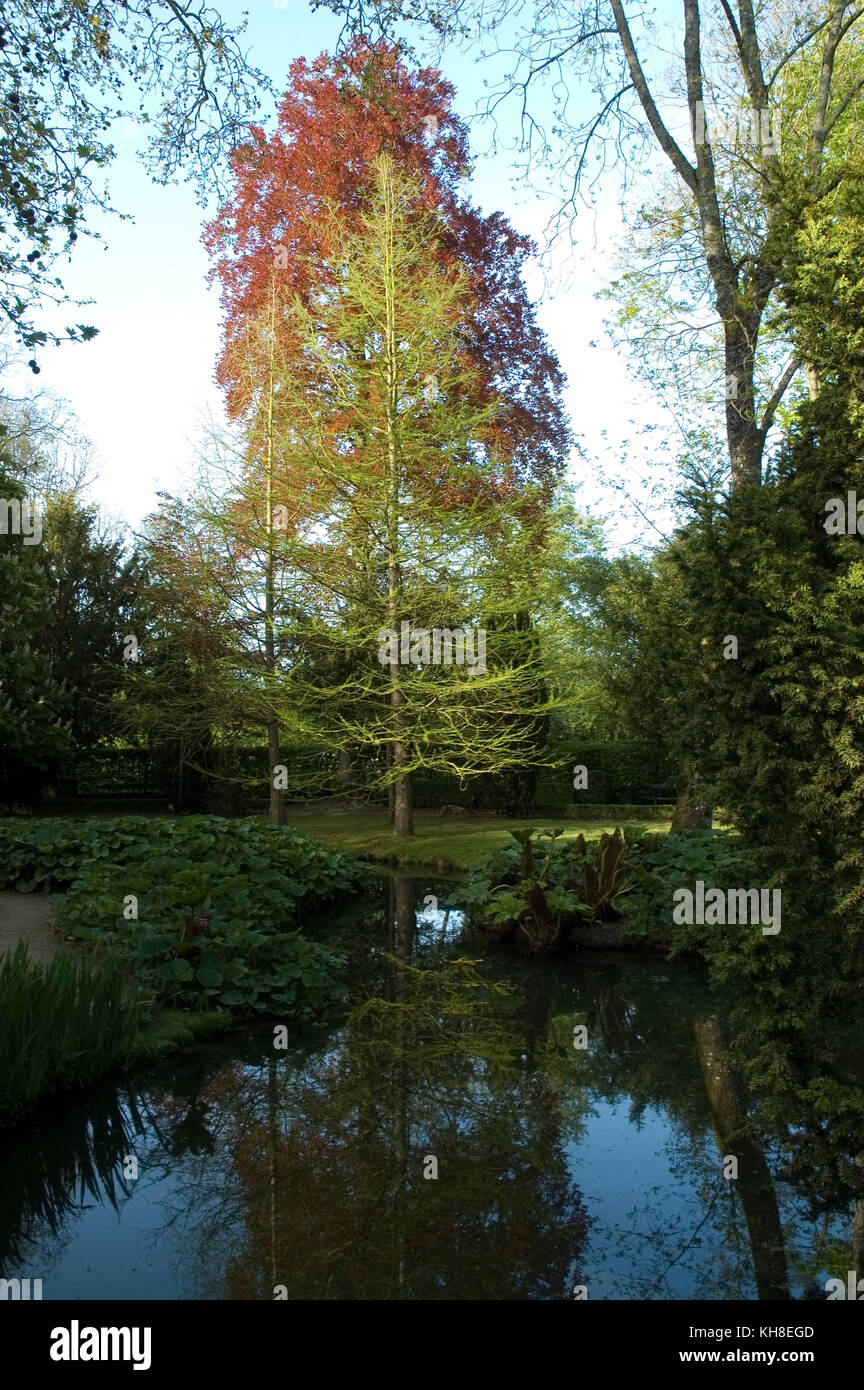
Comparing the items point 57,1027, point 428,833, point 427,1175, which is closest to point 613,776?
point 428,833

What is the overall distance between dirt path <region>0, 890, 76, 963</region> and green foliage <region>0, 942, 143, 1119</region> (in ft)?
4.12

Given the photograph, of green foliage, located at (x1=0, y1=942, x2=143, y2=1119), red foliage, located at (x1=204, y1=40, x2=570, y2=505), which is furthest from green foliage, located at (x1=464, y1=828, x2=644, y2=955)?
red foliage, located at (x1=204, y1=40, x2=570, y2=505)

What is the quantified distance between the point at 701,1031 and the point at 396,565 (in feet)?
31.3

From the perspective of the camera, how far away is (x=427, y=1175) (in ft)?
13.9

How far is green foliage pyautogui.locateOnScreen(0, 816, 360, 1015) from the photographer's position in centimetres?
679

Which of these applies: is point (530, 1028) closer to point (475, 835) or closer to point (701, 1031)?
point (701, 1031)

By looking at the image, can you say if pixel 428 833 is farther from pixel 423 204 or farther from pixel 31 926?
pixel 423 204

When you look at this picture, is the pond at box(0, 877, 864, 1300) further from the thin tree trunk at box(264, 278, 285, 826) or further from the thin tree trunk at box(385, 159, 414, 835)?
the thin tree trunk at box(264, 278, 285, 826)

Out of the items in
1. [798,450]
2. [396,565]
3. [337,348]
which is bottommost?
[798,450]

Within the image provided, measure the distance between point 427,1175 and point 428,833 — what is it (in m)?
13.1

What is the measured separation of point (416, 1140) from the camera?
464cm

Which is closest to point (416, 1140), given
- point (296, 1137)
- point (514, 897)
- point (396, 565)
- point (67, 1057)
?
point (296, 1137)

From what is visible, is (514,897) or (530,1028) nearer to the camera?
(530,1028)

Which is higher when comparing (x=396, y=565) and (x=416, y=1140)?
(x=396, y=565)
